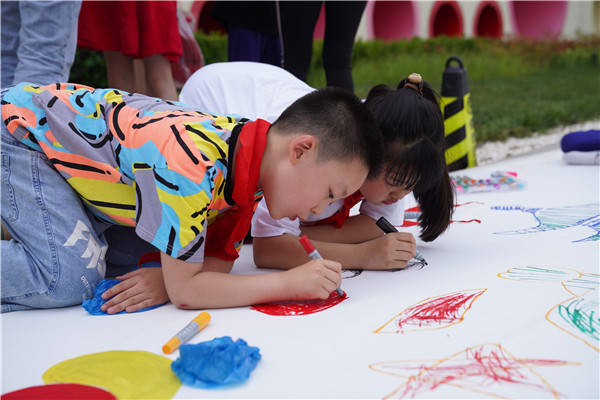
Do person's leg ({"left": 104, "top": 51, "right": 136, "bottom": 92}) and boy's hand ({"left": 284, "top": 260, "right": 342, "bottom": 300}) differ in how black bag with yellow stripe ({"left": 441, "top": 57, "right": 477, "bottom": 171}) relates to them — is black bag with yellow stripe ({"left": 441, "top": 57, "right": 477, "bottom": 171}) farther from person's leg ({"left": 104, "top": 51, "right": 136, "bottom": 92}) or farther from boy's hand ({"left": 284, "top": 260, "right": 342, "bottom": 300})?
boy's hand ({"left": 284, "top": 260, "right": 342, "bottom": 300})

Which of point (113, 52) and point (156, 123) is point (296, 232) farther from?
point (113, 52)

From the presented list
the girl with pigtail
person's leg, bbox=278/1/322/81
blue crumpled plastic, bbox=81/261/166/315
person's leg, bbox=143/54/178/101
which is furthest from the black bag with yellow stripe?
blue crumpled plastic, bbox=81/261/166/315

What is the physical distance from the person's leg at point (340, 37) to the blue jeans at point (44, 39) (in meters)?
0.94

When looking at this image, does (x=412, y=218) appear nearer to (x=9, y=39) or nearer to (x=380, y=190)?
(x=380, y=190)

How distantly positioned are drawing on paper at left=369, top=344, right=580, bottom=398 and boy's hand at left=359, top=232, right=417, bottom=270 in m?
0.42

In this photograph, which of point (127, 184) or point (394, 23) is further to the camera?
point (394, 23)

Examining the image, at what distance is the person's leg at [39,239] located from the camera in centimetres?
109

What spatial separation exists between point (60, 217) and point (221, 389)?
1.79ft

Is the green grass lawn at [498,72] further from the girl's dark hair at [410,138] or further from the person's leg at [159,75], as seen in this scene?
the girl's dark hair at [410,138]

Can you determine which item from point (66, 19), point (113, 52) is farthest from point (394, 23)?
point (66, 19)

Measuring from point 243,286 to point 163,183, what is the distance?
24 cm

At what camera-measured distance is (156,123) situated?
1.07m

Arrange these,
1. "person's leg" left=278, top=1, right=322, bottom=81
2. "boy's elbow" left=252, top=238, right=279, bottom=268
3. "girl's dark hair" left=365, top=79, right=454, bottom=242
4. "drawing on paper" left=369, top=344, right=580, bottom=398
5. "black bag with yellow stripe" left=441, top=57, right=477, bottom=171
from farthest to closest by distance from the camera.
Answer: "black bag with yellow stripe" left=441, top=57, right=477, bottom=171 < "person's leg" left=278, top=1, right=322, bottom=81 < "boy's elbow" left=252, top=238, right=279, bottom=268 < "girl's dark hair" left=365, top=79, right=454, bottom=242 < "drawing on paper" left=369, top=344, right=580, bottom=398

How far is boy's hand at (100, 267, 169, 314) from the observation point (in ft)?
3.53
